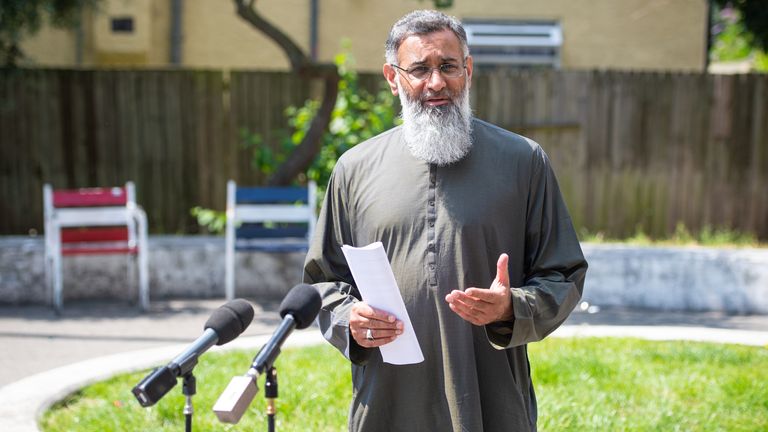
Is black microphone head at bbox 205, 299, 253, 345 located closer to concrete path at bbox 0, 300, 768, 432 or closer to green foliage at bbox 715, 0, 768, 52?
concrete path at bbox 0, 300, 768, 432

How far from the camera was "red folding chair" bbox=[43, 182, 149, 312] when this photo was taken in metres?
9.40

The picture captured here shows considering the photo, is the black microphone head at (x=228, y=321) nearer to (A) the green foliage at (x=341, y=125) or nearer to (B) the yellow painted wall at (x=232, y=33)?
(A) the green foliage at (x=341, y=125)

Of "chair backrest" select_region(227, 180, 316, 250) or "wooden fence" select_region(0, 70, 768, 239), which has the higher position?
"wooden fence" select_region(0, 70, 768, 239)

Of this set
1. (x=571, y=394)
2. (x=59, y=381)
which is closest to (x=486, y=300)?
(x=571, y=394)

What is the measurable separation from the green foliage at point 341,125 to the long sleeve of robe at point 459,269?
23.7 feet

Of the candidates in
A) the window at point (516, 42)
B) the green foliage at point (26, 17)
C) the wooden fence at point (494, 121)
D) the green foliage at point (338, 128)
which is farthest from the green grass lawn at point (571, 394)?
the window at point (516, 42)

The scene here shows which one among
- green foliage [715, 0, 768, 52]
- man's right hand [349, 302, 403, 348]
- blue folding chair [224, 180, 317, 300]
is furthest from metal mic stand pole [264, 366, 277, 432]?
green foliage [715, 0, 768, 52]

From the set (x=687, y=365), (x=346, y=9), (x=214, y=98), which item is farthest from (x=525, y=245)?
(x=346, y=9)

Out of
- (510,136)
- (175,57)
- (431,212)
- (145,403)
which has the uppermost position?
(175,57)

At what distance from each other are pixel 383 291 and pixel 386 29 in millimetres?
12002

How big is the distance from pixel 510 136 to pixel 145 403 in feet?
4.82

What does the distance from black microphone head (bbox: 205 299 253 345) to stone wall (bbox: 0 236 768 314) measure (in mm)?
7056

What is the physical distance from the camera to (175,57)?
14.5 metres

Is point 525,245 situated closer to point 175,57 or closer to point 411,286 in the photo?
point 411,286
